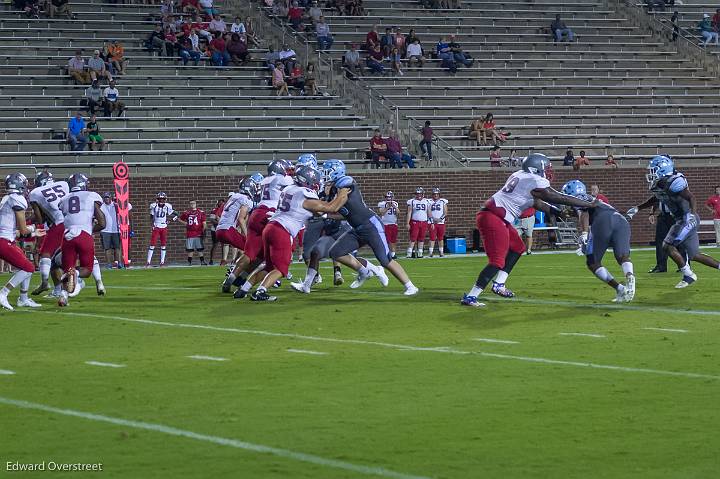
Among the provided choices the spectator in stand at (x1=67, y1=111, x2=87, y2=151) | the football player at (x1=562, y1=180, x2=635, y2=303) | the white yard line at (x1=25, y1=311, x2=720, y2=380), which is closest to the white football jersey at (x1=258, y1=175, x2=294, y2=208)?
the white yard line at (x1=25, y1=311, x2=720, y2=380)

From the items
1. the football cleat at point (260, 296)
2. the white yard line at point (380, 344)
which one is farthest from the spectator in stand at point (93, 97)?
the white yard line at point (380, 344)

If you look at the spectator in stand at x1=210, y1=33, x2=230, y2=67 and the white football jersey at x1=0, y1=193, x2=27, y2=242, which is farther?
the spectator in stand at x1=210, y1=33, x2=230, y2=67

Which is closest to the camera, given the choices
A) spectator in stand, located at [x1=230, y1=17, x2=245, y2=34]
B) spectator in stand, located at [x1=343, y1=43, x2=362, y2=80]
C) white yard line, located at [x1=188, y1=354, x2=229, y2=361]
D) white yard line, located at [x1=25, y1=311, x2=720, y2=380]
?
white yard line, located at [x1=25, y1=311, x2=720, y2=380]

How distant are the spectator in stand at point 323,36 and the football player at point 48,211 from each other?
20.7 metres

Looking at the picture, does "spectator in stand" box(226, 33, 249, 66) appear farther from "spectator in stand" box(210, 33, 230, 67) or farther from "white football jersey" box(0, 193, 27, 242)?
"white football jersey" box(0, 193, 27, 242)

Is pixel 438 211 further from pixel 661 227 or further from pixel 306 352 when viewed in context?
pixel 306 352

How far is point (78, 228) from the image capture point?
16609 mm

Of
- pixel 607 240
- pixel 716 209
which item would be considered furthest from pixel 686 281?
pixel 716 209

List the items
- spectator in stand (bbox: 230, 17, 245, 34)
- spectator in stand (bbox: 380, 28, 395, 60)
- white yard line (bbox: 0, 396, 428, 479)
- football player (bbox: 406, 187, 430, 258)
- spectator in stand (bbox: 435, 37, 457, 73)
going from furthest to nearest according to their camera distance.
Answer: spectator in stand (bbox: 435, 37, 457, 73), spectator in stand (bbox: 380, 28, 395, 60), spectator in stand (bbox: 230, 17, 245, 34), football player (bbox: 406, 187, 430, 258), white yard line (bbox: 0, 396, 428, 479)

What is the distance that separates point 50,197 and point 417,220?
15267 millimetres

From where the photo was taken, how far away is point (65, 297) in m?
16.8

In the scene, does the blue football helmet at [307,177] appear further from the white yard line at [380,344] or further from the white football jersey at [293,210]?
the white yard line at [380,344]

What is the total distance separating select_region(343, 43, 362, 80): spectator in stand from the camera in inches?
1443

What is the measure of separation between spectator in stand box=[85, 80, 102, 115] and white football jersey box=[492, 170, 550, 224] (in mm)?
19068
